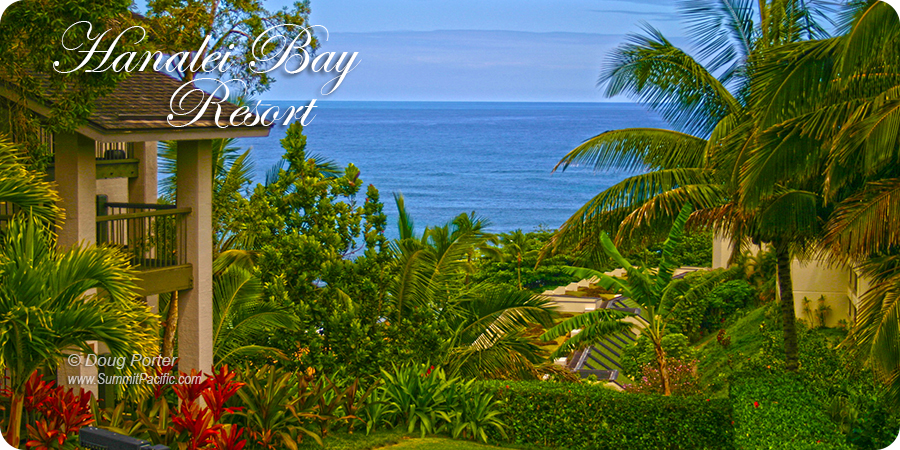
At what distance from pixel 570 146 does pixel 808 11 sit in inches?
4810

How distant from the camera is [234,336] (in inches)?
535

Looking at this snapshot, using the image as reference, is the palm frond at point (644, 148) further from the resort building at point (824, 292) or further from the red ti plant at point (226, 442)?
the red ti plant at point (226, 442)

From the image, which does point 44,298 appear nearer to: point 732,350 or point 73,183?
point 73,183

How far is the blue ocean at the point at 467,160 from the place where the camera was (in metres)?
89.2

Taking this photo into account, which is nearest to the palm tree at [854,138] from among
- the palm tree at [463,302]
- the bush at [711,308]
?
the palm tree at [463,302]

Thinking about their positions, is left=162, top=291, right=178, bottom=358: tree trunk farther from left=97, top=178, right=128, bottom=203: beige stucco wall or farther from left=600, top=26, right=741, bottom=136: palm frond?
left=600, top=26, right=741, bottom=136: palm frond

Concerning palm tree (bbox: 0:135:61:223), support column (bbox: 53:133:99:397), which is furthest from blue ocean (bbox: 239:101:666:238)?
palm tree (bbox: 0:135:61:223)

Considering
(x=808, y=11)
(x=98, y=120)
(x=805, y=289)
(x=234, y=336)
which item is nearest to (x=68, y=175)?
(x=98, y=120)

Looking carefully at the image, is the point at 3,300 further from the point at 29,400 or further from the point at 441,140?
the point at 441,140

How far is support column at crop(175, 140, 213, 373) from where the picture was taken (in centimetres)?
1107

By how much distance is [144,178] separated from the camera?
12.9 metres

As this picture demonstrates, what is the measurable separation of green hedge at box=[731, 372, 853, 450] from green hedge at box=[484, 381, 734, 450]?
0.55 meters

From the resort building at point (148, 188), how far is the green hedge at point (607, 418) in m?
4.55

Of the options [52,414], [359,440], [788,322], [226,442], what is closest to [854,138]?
[788,322]
